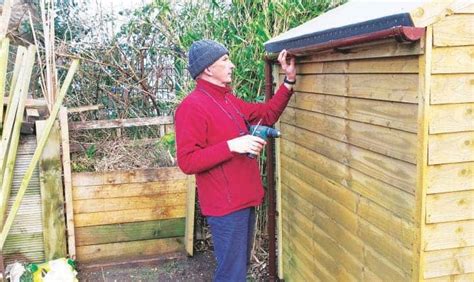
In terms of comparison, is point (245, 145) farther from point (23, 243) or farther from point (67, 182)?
point (23, 243)

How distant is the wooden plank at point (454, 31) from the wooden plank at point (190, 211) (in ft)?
9.67

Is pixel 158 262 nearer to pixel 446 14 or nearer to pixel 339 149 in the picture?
pixel 339 149

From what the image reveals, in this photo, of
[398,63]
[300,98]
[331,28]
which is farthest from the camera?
[300,98]

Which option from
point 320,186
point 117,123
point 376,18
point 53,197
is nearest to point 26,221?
point 53,197

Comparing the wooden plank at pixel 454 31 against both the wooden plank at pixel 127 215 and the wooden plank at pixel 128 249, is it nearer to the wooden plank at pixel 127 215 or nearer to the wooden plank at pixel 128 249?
the wooden plank at pixel 127 215

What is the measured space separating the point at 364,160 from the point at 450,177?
0.53 meters

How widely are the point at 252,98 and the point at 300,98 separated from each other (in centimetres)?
111

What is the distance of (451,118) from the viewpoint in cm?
Answer: 196

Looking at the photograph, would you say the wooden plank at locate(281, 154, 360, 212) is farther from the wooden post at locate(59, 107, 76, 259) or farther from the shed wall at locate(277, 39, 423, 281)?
the wooden post at locate(59, 107, 76, 259)

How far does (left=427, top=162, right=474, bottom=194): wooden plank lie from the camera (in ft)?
6.50

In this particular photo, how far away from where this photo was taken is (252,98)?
14.4 ft

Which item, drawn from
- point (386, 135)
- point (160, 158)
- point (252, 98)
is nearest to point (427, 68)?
point (386, 135)

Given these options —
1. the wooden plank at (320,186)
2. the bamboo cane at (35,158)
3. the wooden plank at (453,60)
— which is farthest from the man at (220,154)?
the bamboo cane at (35,158)

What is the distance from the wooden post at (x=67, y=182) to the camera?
4.26 metres
